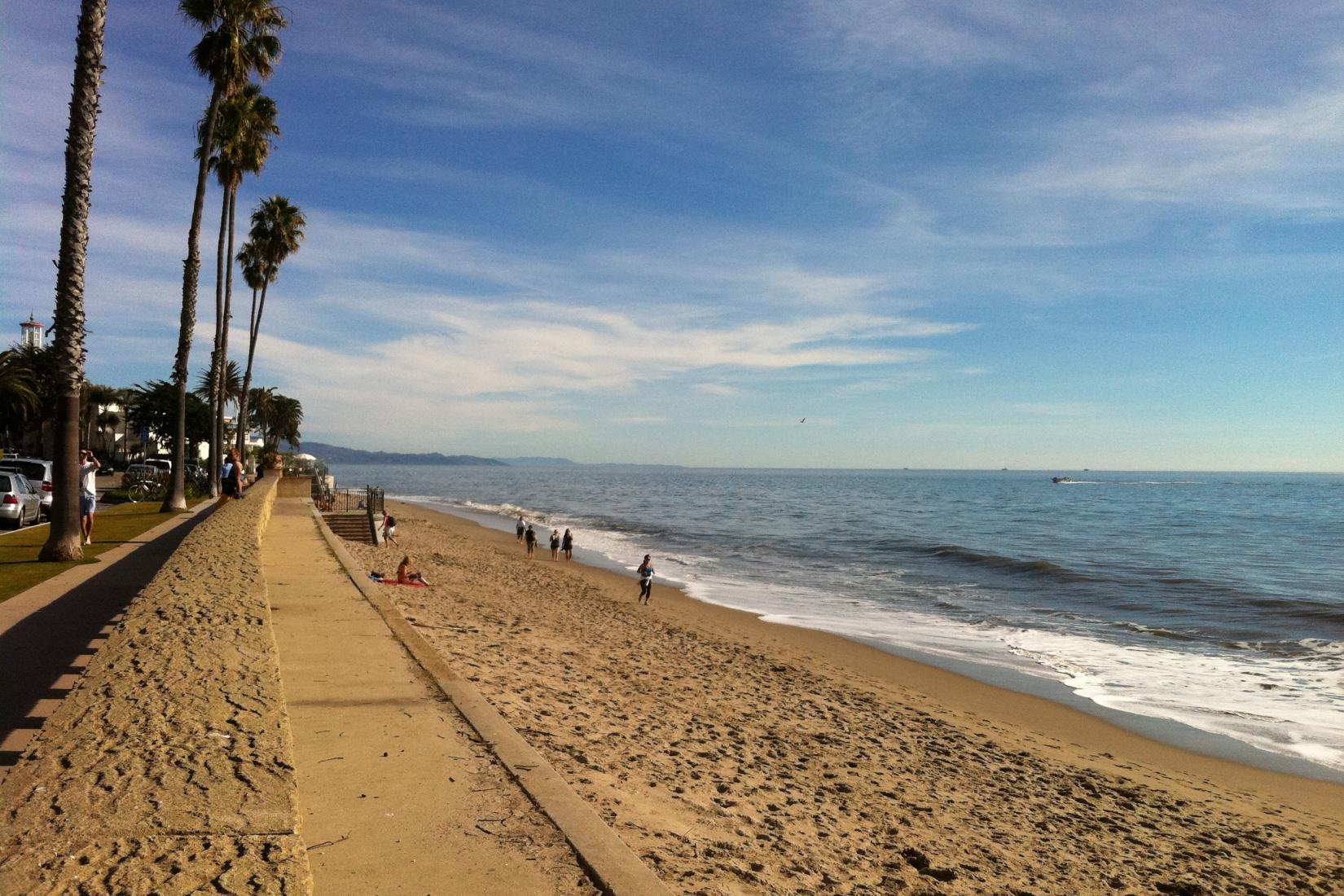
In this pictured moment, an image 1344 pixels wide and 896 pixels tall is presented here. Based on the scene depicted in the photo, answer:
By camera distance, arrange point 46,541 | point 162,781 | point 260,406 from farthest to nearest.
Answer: point 260,406 → point 46,541 → point 162,781

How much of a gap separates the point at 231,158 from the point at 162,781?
31.6 m

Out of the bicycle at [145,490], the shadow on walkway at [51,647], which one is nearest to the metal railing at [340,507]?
the bicycle at [145,490]

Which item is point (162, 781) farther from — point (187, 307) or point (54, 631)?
point (187, 307)

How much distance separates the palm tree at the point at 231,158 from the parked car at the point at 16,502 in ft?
40.7

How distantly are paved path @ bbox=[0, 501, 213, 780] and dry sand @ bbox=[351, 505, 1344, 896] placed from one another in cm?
365

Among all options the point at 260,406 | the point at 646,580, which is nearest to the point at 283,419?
the point at 260,406

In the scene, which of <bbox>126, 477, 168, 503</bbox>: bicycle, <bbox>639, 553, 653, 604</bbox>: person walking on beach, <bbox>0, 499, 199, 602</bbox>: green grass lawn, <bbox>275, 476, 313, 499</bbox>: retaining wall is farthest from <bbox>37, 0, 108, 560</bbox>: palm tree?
<bbox>126, 477, 168, 503</bbox>: bicycle

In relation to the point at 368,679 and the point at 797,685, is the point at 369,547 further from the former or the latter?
the point at 368,679

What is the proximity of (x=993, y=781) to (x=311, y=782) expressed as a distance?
683cm

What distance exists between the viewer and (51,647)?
8562 millimetres

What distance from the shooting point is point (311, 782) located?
5016mm

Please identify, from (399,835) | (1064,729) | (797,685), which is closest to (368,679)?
(399,835)

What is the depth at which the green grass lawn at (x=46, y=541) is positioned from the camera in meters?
12.7

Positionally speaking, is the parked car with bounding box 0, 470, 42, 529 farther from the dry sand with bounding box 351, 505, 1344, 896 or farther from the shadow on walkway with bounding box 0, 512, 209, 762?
the dry sand with bounding box 351, 505, 1344, 896
